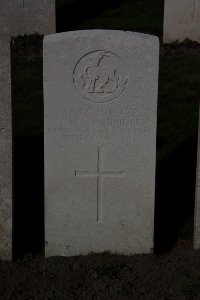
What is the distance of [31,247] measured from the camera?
6.04 m

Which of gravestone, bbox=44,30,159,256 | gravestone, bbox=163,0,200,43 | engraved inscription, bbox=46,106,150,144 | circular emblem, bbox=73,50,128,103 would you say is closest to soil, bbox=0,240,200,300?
gravestone, bbox=44,30,159,256

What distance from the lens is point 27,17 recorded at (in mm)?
12414

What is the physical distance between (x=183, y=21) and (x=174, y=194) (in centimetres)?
562

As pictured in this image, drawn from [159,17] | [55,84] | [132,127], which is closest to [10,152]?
[55,84]

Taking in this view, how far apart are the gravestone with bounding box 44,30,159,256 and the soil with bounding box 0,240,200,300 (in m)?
0.20

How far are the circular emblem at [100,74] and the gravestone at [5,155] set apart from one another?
565mm

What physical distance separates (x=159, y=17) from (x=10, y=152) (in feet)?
29.0

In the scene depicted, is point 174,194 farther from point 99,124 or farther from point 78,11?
point 78,11

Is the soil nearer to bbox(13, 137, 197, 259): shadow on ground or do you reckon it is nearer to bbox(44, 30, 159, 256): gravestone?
A: bbox(44, 30, 159, 256): gravestone

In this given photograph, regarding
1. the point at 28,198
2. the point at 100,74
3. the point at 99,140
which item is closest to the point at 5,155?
the point at 99,140

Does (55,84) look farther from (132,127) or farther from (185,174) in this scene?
(185,174)

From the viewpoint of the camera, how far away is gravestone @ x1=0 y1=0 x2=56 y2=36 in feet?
40.5

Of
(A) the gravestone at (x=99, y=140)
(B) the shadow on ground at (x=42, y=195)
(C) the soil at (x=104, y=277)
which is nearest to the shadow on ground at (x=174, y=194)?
(B) the shadow on ground at (x=42, y=195)

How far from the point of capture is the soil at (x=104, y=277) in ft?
17.0
